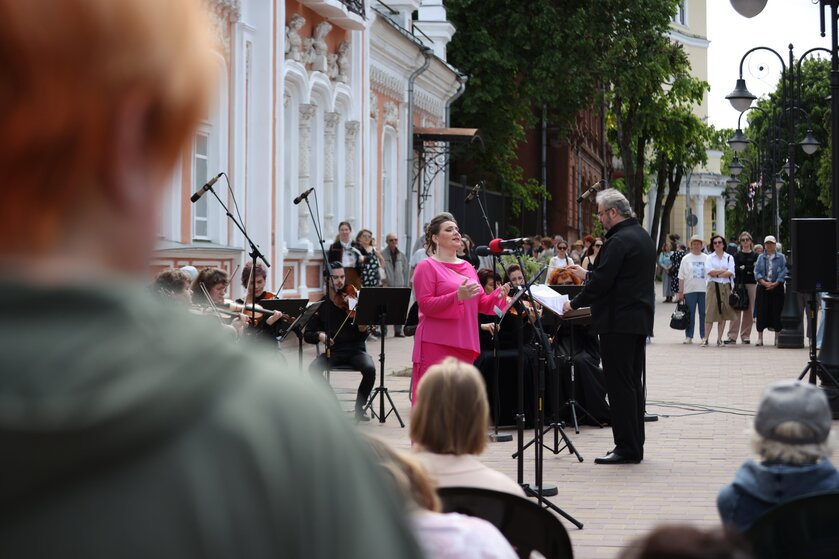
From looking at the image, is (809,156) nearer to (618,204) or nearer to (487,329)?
(487,329)

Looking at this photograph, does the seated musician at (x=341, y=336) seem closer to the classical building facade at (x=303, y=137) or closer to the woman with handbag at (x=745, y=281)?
the classical building facade at (x=303, y=137)

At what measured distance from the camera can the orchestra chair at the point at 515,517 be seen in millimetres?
3750

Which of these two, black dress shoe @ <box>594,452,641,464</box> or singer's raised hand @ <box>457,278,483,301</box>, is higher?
singer's raised hand @ <box>457,278,483,301</box>

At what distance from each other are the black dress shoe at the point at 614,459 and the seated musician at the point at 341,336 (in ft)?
9.90

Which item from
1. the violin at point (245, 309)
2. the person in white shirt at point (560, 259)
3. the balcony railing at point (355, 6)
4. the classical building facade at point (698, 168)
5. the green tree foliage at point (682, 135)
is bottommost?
the violin at point (245, 309)

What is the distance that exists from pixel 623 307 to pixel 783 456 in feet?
18.1

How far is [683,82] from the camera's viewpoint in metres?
37.2

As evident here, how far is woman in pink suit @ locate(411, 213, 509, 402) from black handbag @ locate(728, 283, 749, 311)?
14.1m

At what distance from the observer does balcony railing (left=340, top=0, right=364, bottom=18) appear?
22.6m

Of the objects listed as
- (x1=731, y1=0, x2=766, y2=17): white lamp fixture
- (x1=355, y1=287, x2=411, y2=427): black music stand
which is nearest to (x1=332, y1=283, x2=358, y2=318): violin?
(x1=355, y1=287, x2=411, y2=427): black music stand

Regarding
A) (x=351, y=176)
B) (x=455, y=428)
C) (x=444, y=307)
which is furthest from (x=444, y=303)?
(x=351, y=176)

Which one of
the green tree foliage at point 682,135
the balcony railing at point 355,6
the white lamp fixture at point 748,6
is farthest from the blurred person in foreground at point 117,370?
the green tree foliage at point 682,135

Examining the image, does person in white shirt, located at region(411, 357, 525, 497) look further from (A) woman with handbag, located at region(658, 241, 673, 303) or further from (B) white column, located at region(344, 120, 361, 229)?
(A) woman with handbag, located at region(658, 241, 673, 303)

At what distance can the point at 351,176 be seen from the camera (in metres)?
24.5
